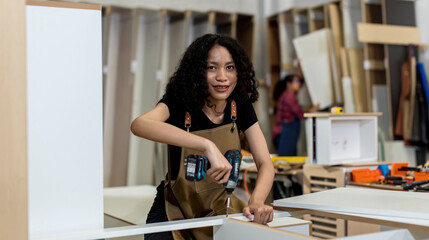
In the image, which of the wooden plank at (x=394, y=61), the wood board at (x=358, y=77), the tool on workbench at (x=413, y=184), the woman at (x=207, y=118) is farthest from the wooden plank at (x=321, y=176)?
the wood board at (x=358, y=77)

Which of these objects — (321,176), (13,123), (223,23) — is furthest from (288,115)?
(13,123)

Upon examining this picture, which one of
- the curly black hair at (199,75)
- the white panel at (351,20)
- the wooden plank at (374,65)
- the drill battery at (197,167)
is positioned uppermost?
the white panel at (351,20)

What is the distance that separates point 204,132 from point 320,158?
1343 millimetres

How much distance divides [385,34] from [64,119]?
4153mm

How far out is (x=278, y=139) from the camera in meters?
6.06

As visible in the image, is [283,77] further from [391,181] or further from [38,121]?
[38,121]

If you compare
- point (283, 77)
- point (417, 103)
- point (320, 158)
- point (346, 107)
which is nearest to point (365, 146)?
point (320, 158)

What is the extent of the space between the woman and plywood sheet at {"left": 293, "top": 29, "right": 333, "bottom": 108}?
3650mm

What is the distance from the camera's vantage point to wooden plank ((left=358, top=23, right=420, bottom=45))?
495cm

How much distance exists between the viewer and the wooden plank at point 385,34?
4953 millimetres

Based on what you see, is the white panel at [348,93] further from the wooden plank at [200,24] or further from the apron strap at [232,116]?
the apron strap at [232,116]

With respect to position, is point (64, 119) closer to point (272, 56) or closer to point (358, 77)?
point (358, 77)

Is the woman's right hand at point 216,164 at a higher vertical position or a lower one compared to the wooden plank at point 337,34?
lower

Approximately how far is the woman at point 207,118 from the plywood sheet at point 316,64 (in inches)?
144
